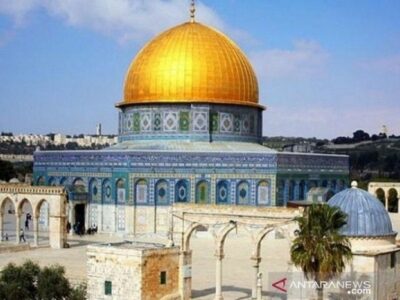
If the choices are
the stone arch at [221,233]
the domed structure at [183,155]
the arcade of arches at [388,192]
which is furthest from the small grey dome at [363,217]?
the arcade of arches at [388,192]

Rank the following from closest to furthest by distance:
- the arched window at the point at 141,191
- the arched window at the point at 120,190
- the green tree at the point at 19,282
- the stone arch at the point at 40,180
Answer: the green tree at the point at 19,282
the arched window at the point at 141,191
the arched window at the point at 120,190
the stone arch at the point at 40,180

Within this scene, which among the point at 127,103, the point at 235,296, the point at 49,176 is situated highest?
the point at 127,103

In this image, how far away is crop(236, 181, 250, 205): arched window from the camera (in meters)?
31.2

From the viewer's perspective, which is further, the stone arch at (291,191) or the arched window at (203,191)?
the stone arch at (291,191)

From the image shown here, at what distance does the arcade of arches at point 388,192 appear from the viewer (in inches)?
1553

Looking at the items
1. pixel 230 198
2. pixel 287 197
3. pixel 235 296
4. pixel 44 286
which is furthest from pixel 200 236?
pixel 44 286

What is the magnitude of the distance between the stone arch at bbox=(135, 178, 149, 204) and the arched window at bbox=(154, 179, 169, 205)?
14.4 inches

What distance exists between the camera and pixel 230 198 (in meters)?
31.3

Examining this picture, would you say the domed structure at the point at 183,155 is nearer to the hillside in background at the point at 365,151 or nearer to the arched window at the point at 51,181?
the arched window at the point at 51,181

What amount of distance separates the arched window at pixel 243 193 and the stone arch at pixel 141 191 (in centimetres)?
351

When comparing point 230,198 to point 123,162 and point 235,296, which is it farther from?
point 235,296

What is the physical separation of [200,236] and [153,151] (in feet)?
12.7

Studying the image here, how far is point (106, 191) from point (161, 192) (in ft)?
7.90

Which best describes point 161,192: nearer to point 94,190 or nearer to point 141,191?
point 141,191
